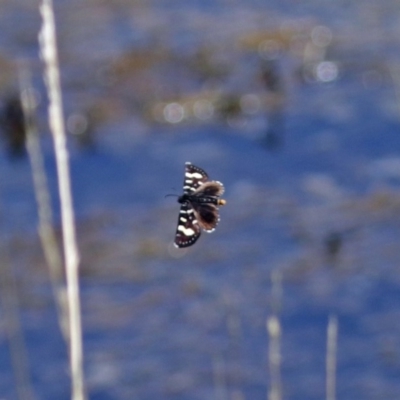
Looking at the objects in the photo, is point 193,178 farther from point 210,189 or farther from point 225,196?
point 225,196

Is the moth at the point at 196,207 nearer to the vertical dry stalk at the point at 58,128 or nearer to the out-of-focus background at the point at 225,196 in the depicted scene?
the vertical dry stalk at the point at 58,128

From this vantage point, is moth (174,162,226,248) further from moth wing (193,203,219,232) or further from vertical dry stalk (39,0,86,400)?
vertical dry stalk (39,0,86,400)

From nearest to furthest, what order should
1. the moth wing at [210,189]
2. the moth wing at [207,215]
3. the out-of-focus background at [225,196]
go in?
1. the moth wing at [207,215]
2. the moth wing at [210,189]
3. the out-of-focus background at [225,196]

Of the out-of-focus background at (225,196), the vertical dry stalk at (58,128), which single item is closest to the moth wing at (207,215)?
the vertical dry stalk at (58,128)

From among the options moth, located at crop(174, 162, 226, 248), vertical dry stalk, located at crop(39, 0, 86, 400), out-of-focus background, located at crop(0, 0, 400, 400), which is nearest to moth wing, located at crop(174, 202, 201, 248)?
moth, located at crop(174, 162, 226, 248)

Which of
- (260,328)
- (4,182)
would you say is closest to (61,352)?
(260,328)

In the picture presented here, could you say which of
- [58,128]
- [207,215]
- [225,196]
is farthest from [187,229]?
[225,196]
